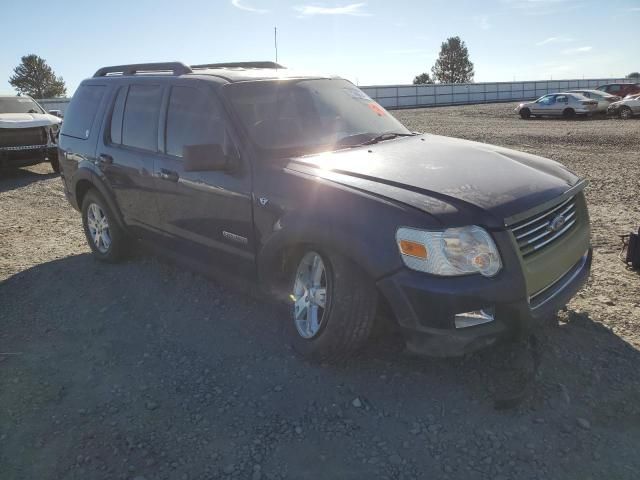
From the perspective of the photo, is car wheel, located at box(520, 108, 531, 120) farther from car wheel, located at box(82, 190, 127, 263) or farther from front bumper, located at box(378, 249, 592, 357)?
front bumper, located at box(378, 249, 592, 357)

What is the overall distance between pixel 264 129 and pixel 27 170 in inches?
443

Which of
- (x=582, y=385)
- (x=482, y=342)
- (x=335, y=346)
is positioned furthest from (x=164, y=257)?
(x=582, y=385)

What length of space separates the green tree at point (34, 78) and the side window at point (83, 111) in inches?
2745

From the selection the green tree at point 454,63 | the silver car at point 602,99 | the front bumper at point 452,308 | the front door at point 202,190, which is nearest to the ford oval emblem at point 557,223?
the front bumper at point 452,308

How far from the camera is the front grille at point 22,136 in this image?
1150cm

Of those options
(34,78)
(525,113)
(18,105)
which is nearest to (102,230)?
(18,105)

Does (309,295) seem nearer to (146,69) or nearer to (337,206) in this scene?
(337,206)

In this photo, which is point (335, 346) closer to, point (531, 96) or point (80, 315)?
point (80, 315)

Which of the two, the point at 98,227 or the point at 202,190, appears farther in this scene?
the point at 98,227

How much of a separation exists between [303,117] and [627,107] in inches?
937

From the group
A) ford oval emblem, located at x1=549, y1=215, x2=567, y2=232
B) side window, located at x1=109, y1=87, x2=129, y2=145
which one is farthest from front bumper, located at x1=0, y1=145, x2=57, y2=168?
ford oval emblem, located at x1=549, y1=215, x2=567, y2=232

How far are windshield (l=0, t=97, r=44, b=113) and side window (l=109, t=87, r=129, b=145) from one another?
28.9 ft

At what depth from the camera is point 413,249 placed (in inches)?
117

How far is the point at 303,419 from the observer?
314cm
